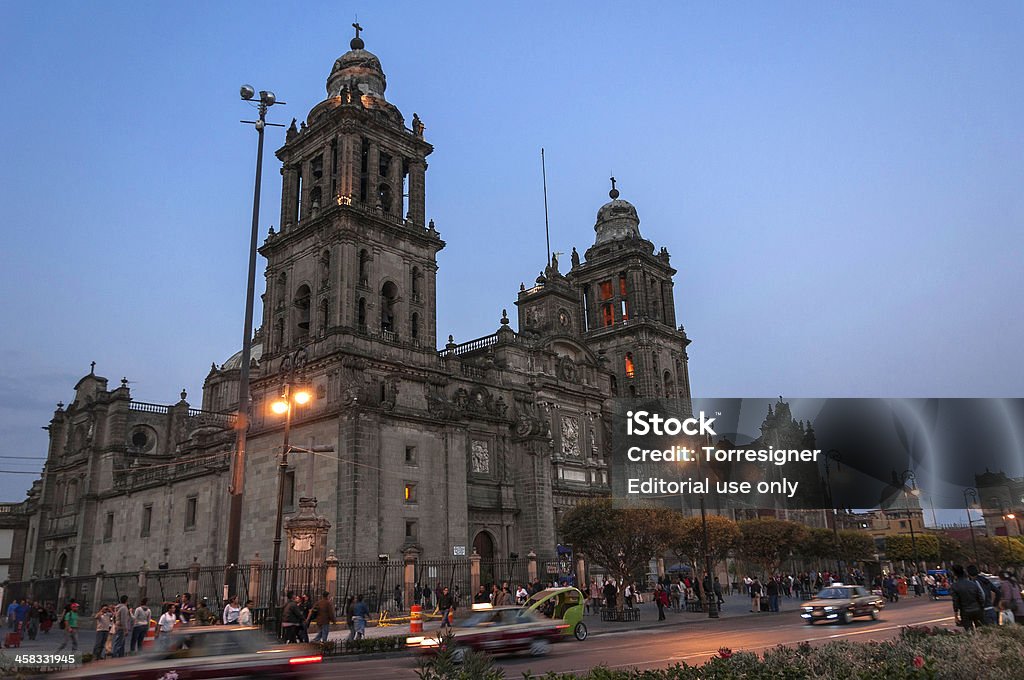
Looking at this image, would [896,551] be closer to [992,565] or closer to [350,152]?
[992,565]

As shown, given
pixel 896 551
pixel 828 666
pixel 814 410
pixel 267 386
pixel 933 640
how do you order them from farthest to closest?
pixel 896 551
pixel 267 386
pixel 814 410
pixel 933 640
pixel 828 666

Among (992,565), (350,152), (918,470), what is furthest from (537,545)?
(992,565)

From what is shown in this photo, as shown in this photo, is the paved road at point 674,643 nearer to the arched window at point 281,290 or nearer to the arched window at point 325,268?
the arched window at point 325,268

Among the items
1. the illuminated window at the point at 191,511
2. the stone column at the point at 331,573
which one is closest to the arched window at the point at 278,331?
the illuminated window at the point at 191,511

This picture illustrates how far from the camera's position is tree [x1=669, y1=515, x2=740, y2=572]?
39.5 m

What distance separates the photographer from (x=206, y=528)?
46500 millimetres

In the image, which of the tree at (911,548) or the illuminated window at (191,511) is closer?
the illuminated window at (191,511)

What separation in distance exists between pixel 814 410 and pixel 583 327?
2361 inches

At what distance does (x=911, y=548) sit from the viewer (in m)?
67.2

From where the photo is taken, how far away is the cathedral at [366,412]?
130ft

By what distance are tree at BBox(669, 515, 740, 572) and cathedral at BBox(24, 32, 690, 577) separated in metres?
9.07

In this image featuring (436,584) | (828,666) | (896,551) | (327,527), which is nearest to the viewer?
(828,666)

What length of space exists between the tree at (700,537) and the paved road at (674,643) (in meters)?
9.51

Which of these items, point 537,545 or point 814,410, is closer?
point 814,410
